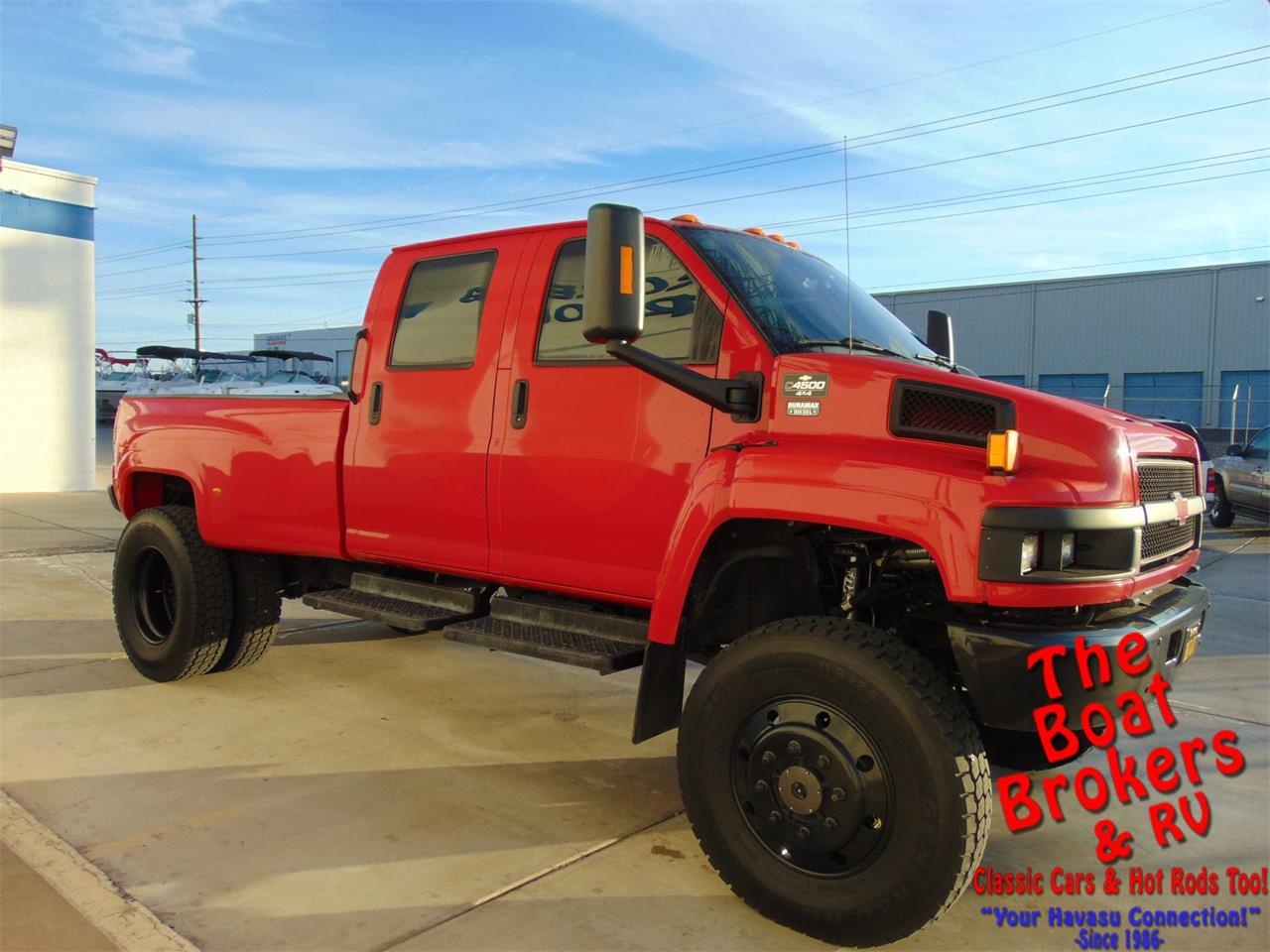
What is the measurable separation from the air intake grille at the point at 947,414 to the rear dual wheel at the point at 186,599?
12.3ft

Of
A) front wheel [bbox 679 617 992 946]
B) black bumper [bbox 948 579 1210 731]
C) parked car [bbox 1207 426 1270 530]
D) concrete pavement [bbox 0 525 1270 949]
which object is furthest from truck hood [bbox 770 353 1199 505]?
parked car [bbox 1207 426 1270 530]

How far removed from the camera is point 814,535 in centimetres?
321

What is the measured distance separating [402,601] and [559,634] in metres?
1.03

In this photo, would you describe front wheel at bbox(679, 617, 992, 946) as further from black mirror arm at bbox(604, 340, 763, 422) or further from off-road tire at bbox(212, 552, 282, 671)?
off-road tire at bbox(212, 552, 282, 671)

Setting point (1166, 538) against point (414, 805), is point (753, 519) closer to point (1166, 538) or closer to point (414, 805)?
point (1166, 538)

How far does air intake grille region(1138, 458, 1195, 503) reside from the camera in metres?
2.96

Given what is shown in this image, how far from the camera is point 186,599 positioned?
5137mm

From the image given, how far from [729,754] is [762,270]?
5.68ft

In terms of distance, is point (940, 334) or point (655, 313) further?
point (940, 334)

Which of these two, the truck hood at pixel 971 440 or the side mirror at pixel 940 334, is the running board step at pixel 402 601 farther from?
the side mirror at pixel 940 334

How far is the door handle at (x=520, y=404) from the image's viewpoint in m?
3.85

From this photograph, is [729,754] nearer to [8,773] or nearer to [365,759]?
[365,759]

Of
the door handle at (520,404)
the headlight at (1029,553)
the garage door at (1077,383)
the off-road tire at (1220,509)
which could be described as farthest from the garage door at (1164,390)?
the headlight at (1029,553)

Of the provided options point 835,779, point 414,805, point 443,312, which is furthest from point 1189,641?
point 443,312
